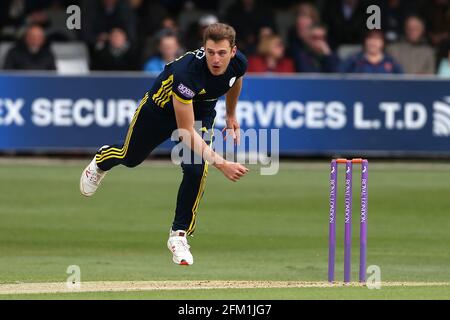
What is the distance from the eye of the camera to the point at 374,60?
21109 millimetres

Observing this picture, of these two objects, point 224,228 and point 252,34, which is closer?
point 224,228

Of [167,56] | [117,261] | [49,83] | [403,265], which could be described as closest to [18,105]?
[49,83]

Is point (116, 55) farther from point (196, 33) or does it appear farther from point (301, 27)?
point (301, 27)

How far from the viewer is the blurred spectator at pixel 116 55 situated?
22.0m

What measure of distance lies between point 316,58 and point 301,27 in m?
0.89

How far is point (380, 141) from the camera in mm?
20859

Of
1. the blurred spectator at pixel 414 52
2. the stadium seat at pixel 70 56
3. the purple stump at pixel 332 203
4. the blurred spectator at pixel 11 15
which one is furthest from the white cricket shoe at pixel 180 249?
the blurred spectator at pixel 11 15

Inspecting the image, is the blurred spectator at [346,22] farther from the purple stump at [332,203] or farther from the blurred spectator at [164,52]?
the purple stump at [332,203]

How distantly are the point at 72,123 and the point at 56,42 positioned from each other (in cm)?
314

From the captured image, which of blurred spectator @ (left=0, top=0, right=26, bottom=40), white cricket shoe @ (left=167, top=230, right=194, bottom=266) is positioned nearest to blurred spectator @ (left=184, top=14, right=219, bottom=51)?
blurred spectator @ (left=0, top=0, right=26, bottom=40)

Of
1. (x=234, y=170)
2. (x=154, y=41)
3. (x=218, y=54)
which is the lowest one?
(x=234, y=170)

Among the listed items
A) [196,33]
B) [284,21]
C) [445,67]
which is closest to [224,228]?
[445,67]

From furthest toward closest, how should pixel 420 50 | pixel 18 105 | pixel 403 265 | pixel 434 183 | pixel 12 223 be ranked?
1. pixel 420 50
2. pixel 18 105
3. pixel 434 183
4. pixel 12 223
5. pixel 403 265

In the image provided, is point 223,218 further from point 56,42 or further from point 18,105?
point 56,42
